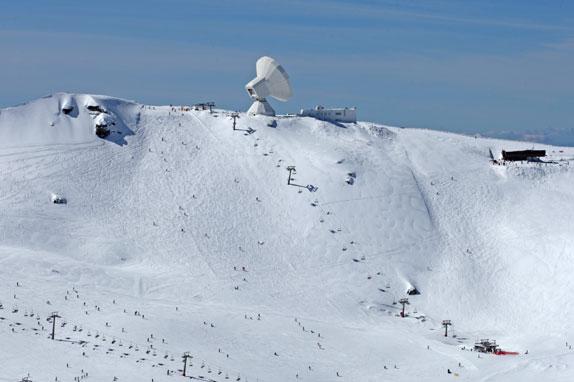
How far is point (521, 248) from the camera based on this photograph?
100 m

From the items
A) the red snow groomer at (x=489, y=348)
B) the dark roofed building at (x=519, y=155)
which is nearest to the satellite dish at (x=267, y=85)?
the dark roofed building at (x=519, y=155)

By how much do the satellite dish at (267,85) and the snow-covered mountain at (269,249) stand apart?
302 centimetres

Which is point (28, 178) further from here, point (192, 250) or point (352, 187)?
point (352, 187)

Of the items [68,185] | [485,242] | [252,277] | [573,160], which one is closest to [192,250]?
[252,277]

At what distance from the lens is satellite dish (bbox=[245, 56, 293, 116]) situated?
12231cm

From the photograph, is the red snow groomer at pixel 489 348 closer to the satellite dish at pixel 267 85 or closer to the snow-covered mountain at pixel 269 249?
the snow-covered mountain at pixel 269 249

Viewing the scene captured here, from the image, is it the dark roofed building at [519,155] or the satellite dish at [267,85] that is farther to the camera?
the satellite dish at [267,85]

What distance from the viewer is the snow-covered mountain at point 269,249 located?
76.2 meters

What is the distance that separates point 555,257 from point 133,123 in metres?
52.4

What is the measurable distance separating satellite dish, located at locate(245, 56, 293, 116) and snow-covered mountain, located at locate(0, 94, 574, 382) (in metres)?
3.02

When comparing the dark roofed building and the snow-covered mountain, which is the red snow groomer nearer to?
the snow-covered mountain

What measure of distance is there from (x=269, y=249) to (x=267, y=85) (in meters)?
31.5

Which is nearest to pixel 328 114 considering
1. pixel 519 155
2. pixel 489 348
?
pixel 519 155

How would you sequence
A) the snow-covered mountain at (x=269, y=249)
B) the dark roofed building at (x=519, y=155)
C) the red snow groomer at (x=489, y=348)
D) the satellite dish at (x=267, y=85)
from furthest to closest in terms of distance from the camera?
1. the satellite dish at (x=267, y=85)
2. the dark roofed building at (x=519, y=155)
3. the red snow groomer at (x=489, y=348)
4. the snow-covered mountain at (x=269, y=249)
